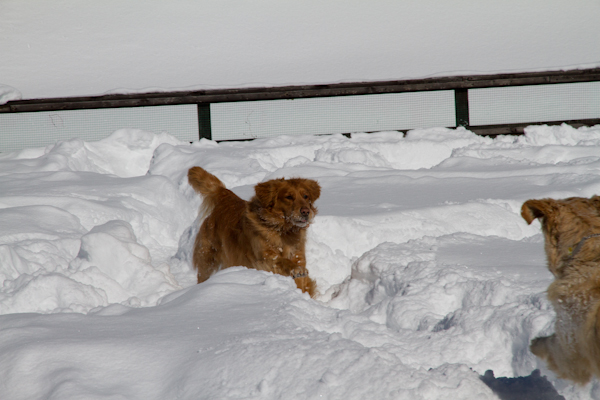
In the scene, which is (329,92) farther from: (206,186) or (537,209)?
(537,209)

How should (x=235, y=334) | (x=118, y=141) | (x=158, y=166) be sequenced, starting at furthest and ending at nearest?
(x=118, y=141) < (x=158, y=166) < (x=235, y=334)

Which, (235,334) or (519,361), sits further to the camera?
(519,361)

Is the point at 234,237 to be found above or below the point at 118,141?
below

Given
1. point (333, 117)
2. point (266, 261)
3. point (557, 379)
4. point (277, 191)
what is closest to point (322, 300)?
point (266, 261)

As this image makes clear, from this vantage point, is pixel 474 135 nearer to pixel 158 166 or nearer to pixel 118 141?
pixel 158 166

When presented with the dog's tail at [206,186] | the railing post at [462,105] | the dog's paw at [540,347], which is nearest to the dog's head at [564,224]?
the dog's paw at [540,347]

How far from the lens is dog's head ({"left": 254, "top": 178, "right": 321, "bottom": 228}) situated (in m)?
4.06

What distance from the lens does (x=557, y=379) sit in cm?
212

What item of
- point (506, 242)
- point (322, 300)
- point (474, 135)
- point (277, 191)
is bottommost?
point (322, 300)

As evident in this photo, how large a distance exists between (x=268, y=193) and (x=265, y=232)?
0.32 m

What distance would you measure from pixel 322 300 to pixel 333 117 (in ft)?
13.4

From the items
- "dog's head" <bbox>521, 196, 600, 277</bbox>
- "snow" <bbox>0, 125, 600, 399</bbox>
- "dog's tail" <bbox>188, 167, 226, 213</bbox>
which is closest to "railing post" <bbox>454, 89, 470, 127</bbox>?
"snow" <bbox>0, 125, 600, 399</bbox>

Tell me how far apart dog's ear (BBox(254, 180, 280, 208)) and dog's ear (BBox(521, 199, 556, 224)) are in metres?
2.27

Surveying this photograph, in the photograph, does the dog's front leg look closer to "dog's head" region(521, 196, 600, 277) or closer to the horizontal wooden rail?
"dog's head" region(521, 196, 600, 277)
